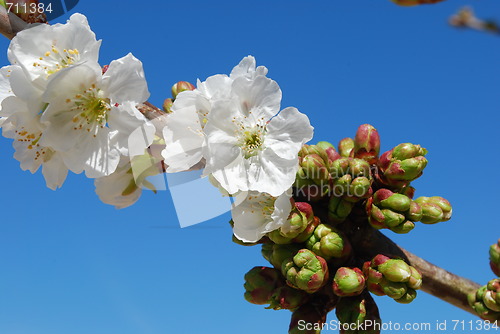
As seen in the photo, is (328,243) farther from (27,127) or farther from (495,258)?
(27,127)

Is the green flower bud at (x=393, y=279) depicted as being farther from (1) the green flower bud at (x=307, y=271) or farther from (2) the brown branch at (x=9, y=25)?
(2) the brown branch at (x=9, y=25)

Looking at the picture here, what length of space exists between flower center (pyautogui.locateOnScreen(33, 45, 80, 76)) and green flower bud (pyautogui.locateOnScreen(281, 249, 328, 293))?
91cm

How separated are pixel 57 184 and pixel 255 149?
627mm

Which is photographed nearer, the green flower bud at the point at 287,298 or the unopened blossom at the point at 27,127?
the unopened blossom at the point at 27,127

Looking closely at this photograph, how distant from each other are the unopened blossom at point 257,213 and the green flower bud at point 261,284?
0.18 m

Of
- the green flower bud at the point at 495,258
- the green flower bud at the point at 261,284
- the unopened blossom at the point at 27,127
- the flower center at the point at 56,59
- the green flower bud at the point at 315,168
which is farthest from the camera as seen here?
the green flower bud at the point at 495,258

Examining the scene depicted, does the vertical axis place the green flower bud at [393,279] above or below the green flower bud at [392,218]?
below

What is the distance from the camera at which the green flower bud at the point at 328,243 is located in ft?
5.21

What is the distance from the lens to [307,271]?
154cm

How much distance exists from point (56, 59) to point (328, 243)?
1020 millimetres

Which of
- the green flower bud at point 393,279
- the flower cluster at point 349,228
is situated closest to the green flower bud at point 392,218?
the flower cluster at point 349,228

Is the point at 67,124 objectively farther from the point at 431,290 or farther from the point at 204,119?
the point at 431,290

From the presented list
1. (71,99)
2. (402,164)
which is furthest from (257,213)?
(71,99)

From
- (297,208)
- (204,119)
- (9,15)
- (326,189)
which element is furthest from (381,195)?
(9,15)
